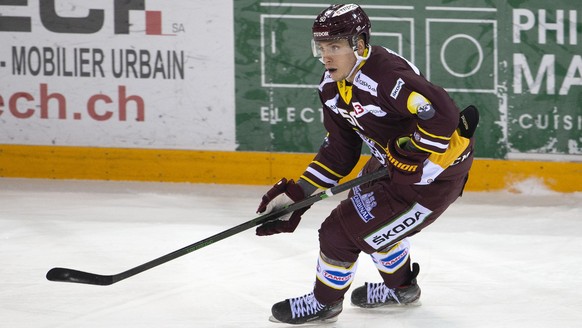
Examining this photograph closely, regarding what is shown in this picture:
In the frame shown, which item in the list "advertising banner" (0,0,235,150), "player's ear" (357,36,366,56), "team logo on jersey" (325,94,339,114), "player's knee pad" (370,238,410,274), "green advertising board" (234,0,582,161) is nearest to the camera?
"player's ear" (357,36,366,56)

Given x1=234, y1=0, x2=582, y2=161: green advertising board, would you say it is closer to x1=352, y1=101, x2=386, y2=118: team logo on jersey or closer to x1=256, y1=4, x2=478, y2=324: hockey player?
x1=256, y1=4, x2=478, y2=324: hockey player

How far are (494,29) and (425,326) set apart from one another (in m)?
2.46

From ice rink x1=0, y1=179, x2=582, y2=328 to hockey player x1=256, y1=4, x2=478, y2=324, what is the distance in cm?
20

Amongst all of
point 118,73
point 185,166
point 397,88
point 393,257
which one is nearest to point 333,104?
point 397,88

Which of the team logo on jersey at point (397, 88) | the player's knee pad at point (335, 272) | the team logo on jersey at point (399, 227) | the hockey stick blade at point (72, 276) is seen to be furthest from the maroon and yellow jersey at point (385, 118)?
the hockey stick blade at point (72, 276)

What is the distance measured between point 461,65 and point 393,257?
2.22 m

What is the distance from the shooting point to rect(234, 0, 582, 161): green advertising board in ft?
19.0

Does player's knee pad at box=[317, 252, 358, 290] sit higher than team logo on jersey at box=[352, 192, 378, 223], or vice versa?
team logo on jersey at box=[352, 192, 378, 223]

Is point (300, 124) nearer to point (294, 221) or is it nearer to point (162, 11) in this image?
point (162, 11)

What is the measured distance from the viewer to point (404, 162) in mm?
3453

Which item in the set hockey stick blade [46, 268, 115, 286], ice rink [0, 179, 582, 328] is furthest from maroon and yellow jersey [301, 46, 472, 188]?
hockey stick blade [46, 268, 115, 286]

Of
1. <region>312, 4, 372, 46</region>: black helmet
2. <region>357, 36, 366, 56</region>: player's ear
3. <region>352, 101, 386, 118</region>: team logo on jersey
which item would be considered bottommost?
<region>352, 101, 386, 118</region>: team logo on jersey

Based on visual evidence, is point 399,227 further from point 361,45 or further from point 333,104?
point 361,45

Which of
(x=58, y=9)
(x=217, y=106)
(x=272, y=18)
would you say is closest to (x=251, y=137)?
(x=217, y=106)
